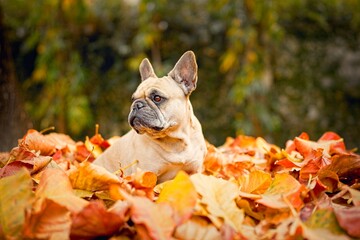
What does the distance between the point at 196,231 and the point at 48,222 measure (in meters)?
0.24

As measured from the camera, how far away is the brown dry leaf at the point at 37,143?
1132 millimetres

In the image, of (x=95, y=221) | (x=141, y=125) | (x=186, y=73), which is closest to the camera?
(x=95, y=221)

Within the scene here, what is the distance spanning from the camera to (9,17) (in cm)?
403

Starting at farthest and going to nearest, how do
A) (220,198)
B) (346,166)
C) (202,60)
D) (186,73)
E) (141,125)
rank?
(202,60), (186,73), (141,125), (346,166), (220,198)

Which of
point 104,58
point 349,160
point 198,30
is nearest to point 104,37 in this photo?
point 104,58

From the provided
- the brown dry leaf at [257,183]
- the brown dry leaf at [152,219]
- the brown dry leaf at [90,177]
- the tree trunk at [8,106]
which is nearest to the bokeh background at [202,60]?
the tree trunk at [8,106]

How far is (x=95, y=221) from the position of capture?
678 millimetres

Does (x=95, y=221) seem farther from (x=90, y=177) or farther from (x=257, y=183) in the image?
(x=257, y=183)

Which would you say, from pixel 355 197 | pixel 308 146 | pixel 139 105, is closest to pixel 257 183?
pixel 355 197

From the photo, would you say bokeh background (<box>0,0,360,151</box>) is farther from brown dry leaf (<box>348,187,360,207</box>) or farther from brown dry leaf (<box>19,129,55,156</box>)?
brown dry leaf (<box>348,187,360,207</box>)

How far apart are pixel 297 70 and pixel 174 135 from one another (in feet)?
9.37

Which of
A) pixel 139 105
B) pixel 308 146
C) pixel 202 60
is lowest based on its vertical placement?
pixel 202 60

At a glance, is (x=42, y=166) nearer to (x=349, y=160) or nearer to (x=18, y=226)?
(x=18, y=226)

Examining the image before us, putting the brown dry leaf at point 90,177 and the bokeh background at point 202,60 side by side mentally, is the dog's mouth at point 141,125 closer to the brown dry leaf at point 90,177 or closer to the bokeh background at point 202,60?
the brown dry leaf at point 90,177
